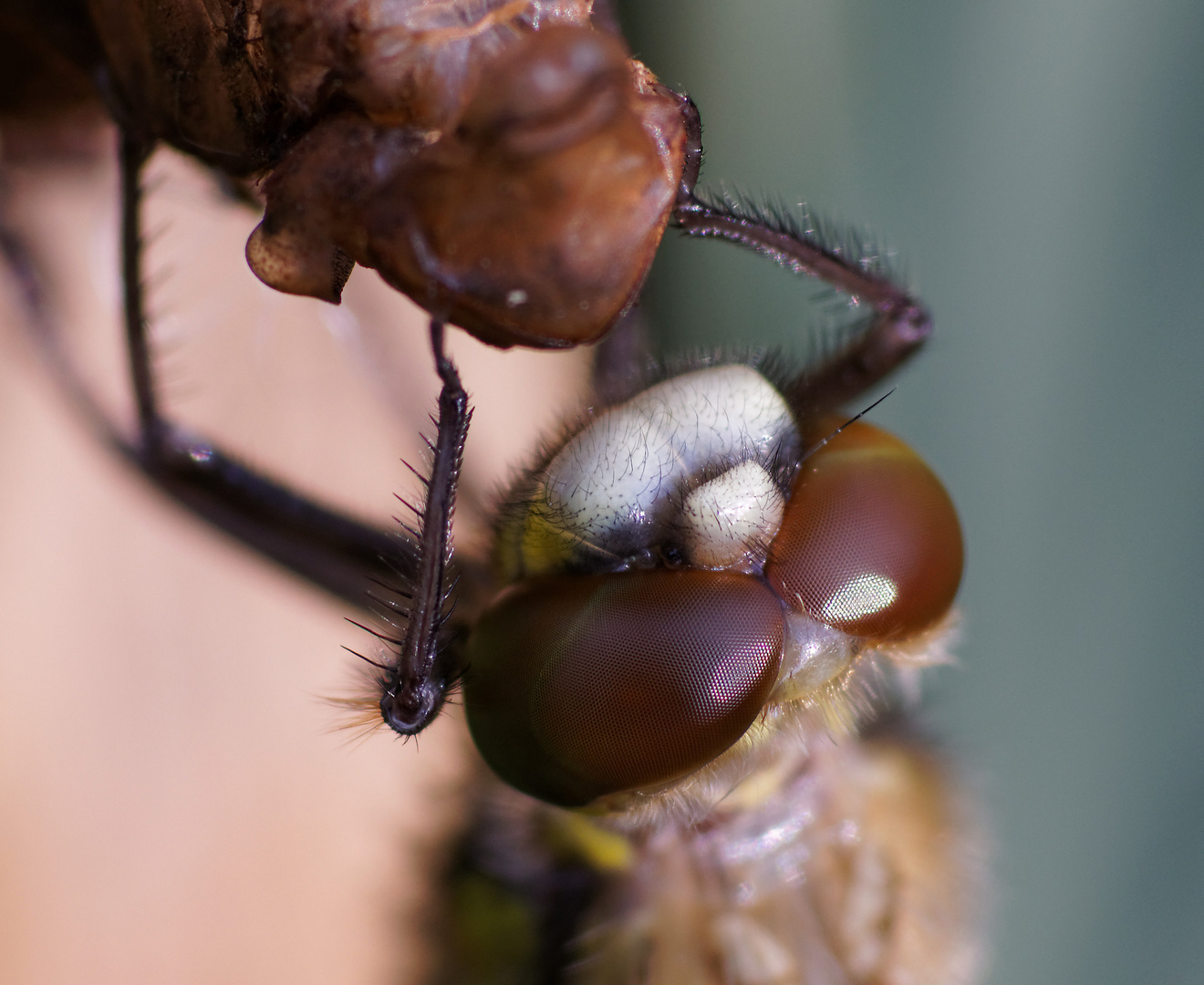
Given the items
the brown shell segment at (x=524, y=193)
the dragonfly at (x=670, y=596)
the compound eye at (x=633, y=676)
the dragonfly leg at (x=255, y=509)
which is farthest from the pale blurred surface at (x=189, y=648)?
the brown shell segment at (x=524, y=193)

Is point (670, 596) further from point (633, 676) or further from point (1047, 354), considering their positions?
point (1047, 354)

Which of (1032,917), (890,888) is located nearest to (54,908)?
(890,888)

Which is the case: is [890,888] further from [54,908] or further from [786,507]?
[54,908]

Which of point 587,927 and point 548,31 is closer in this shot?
point 548,31

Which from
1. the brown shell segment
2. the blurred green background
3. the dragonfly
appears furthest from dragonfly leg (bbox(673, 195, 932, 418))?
the blurred green background

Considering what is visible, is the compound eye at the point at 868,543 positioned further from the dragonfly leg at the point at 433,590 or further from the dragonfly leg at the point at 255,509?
the dragonfly leg at the point at 255,509

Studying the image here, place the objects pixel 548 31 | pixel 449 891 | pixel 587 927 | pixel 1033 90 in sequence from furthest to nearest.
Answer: pixel 1033 90 → pixel 449 891 → pixel 587 927 → pixel 548 31

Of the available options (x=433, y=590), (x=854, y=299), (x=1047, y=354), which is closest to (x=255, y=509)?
(x=433, y=590)
